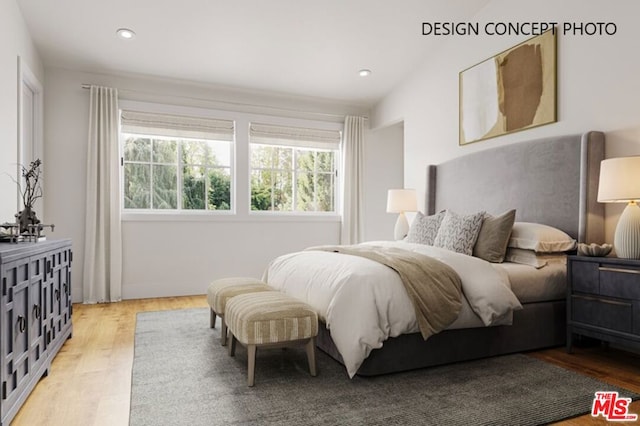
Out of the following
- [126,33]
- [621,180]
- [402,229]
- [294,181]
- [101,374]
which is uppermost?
[126,33]

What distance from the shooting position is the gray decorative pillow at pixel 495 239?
313 cm

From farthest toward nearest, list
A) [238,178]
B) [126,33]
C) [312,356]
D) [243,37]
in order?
[238,178] < [243,37] < [126,33] < [312,356]

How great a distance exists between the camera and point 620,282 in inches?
98.5

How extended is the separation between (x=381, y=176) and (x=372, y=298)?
3.97 m

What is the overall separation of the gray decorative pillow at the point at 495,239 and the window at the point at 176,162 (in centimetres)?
318

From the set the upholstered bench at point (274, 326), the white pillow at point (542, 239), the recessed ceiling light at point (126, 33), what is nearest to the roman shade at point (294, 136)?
the recessed ceiling light at point (126, 33)

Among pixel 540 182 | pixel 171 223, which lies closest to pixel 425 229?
pixel 540 182

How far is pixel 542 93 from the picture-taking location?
351cm

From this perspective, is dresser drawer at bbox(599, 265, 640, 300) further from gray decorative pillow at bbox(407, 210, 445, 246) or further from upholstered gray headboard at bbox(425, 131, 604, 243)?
gray decorative pillow at bbox(407, 210, 445, 246)

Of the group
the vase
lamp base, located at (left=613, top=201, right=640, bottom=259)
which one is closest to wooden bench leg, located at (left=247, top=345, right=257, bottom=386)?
the vase

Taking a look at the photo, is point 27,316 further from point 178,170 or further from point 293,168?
point 293,168

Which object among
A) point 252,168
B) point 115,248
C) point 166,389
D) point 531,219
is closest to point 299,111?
point 252,168

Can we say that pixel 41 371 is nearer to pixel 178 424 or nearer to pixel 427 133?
pixel 178 424

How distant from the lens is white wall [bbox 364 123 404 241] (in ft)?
19.7
